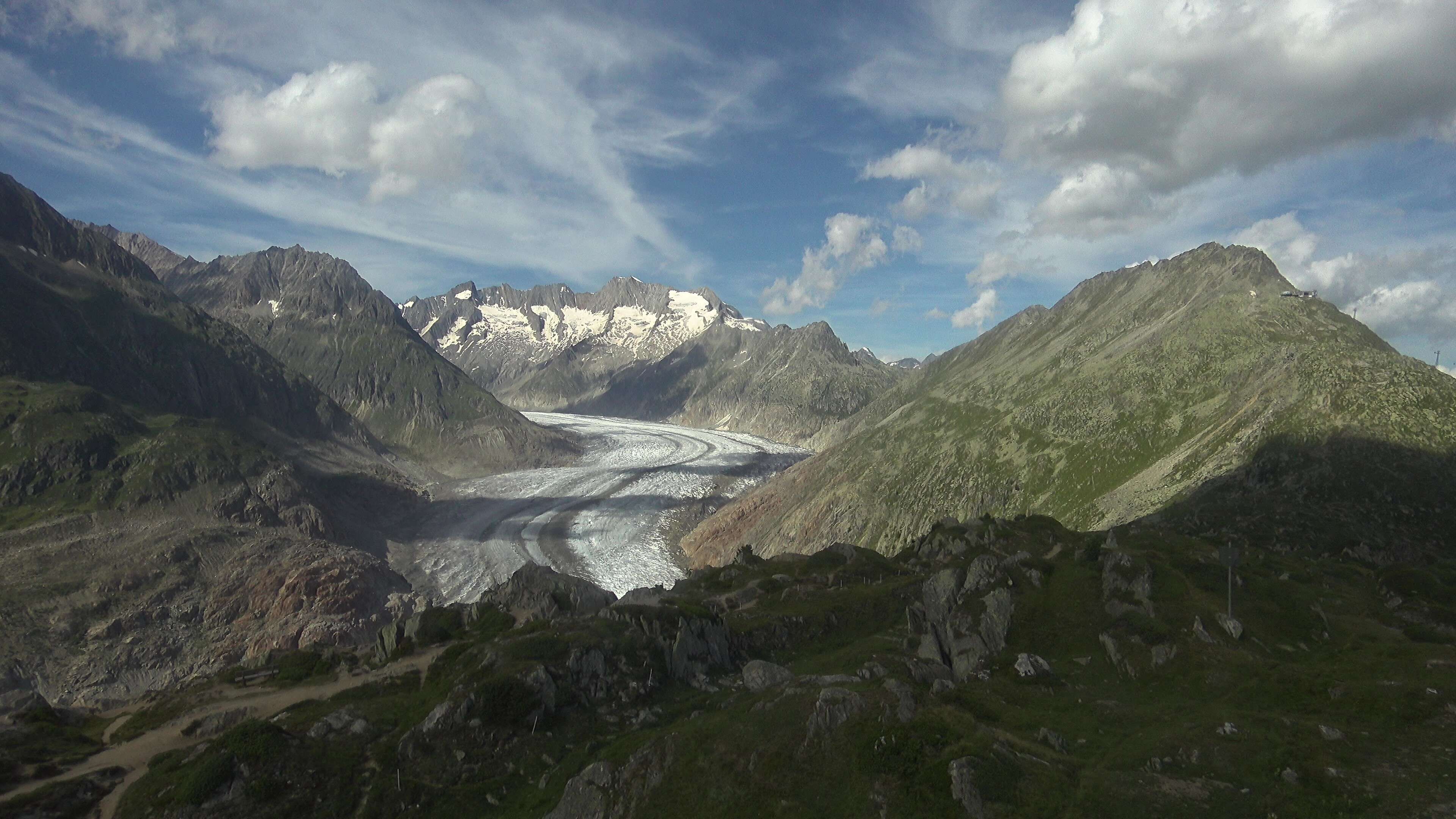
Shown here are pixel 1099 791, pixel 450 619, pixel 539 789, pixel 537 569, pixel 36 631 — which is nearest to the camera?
pixel 1099 791

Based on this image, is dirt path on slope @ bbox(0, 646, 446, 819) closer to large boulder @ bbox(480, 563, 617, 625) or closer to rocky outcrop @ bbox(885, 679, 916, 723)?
large boulder @ bbox(480, 563, 617, 625)

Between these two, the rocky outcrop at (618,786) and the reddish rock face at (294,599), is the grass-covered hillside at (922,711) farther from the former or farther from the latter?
the reddish rock face at (294,599)

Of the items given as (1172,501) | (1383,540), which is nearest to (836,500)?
(1172,501)

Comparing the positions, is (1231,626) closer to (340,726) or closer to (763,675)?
(763,675)

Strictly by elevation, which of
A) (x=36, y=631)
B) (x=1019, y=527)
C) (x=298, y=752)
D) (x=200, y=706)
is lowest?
(x=36, y=631)

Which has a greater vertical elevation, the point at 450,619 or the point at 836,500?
the point at 836,500

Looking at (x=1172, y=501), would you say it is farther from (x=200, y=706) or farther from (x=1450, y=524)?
Answer: (x=200, y=706)

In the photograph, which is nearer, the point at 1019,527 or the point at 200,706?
the point at 200,706
